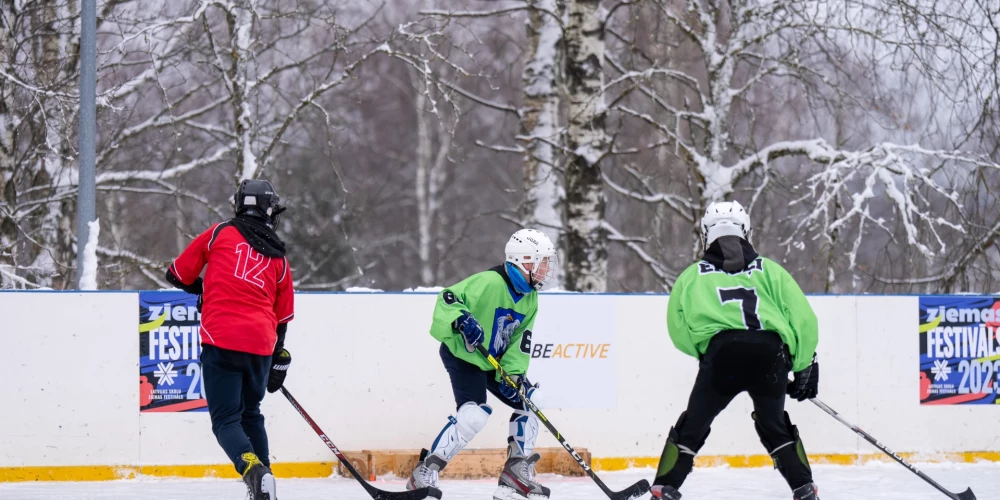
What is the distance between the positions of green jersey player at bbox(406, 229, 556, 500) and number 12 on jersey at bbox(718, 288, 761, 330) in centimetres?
103

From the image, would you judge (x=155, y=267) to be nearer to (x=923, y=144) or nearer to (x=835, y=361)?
(x=835, y=361)

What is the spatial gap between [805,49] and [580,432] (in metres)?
4.17

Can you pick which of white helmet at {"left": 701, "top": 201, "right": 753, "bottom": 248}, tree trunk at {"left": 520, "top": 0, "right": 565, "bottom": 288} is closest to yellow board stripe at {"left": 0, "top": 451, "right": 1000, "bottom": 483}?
white helmet at {"left": 701, "top": 201, "right": 753, "bottom": 248}

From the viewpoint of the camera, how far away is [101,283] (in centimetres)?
1012

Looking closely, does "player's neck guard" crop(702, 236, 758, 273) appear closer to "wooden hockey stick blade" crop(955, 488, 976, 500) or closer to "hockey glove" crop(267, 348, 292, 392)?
"wooden hockey stick blade" crop(955, 488, 976, 500)

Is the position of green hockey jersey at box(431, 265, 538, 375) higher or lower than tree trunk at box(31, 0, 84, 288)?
lower

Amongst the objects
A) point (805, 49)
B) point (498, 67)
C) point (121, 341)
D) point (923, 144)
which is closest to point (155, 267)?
point (121, 341)

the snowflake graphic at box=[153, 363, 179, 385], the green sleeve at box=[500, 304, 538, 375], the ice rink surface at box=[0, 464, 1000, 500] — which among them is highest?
the green sleeve at box=[500, 304, 538, 375]

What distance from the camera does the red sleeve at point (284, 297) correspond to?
15.9 feet

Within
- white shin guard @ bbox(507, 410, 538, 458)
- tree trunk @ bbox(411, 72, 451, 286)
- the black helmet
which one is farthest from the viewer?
tree trunk @ bbox(411, 72, 451, 286)

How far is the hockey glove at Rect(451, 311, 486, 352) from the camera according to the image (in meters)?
4.98

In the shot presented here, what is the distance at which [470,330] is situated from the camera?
4.98 m

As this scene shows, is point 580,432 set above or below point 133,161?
below

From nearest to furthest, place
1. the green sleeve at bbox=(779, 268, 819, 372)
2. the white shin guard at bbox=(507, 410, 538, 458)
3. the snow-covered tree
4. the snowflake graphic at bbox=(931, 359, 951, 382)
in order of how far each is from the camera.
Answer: the green sleeve at bbox=(779, 268, 819, 372) < the white shin guard at bbox=(507, 410, 538, 458) < the snowflake graphic at bbox=(931, 359, 951, 382) < the snow-covered tree
